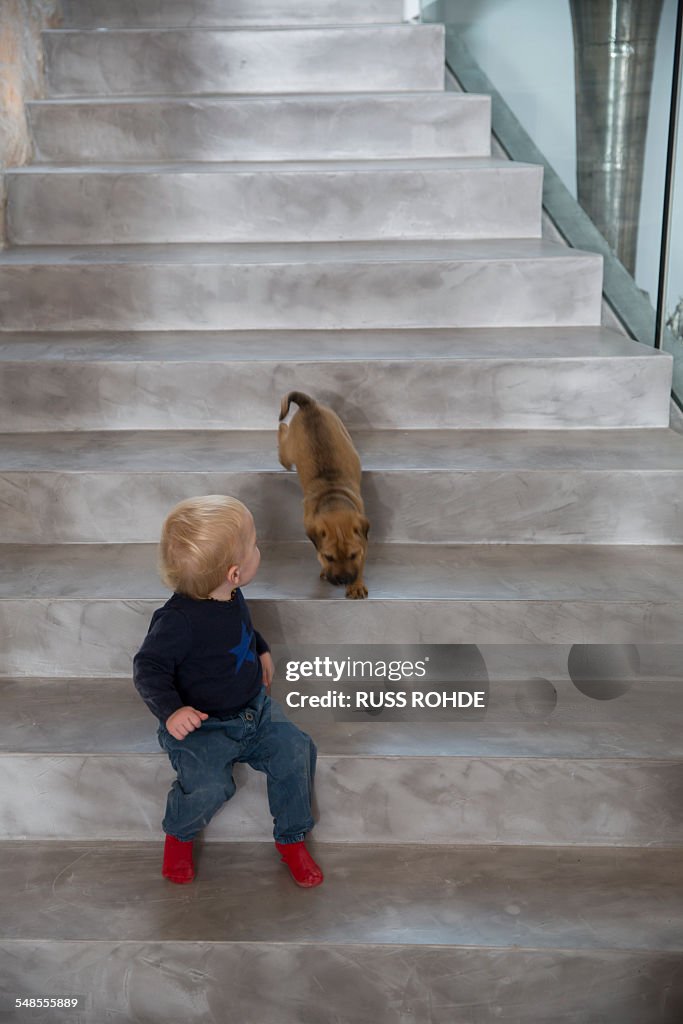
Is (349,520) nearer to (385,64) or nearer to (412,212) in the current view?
(412,212)

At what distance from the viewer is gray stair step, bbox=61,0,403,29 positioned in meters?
4.18

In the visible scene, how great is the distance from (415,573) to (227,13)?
326cm

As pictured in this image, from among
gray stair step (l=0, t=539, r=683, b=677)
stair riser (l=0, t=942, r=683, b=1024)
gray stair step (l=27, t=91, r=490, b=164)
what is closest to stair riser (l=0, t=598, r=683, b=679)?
gray stair step (l=0, t=539, r=683, b=677)

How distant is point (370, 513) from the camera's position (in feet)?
8.13

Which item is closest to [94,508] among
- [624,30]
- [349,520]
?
[349,520]

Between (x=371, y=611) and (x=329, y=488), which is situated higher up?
(x=329, y=488)

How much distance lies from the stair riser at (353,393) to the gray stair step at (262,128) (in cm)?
143

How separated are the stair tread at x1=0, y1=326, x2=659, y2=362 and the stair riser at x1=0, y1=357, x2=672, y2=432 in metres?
0.03

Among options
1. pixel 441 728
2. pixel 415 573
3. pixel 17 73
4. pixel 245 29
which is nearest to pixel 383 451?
pixel 415 573

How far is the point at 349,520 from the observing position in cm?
213

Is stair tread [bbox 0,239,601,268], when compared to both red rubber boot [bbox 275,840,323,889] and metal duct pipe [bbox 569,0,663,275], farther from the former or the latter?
red rubber boot [bbox 275,840,323,889]

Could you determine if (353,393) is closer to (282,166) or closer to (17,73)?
(282,166)

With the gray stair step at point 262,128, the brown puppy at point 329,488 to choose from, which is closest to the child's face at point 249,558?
the brown puppy at point 329,488

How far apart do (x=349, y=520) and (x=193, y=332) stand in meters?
1.29
